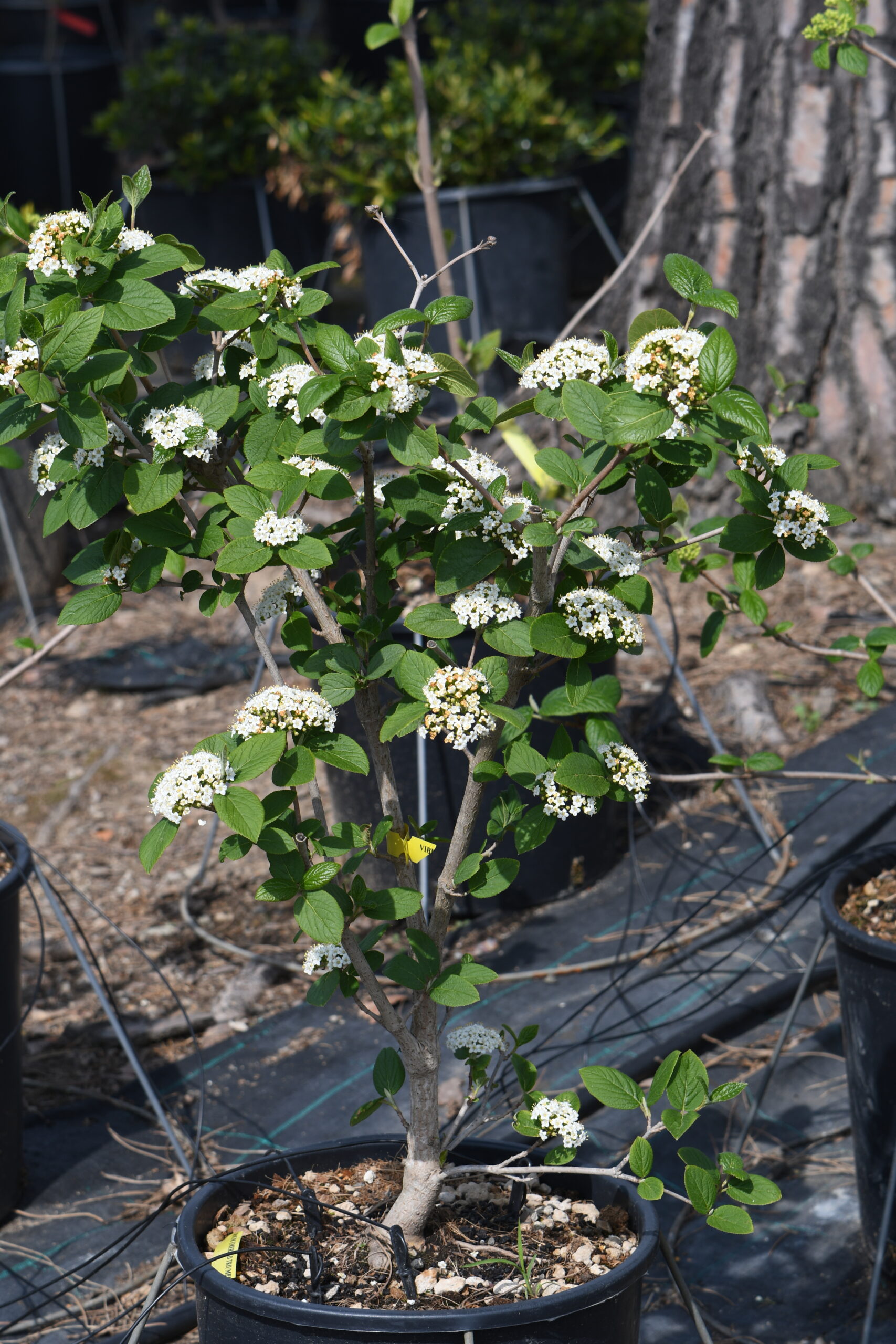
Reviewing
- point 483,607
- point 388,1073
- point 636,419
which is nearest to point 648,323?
point 636,419

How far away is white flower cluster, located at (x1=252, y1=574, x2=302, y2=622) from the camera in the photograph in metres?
1.09

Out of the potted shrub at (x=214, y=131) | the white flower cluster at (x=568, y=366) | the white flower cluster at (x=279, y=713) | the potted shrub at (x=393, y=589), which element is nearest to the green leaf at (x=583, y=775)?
the potted shrub at (x=393, y=589)

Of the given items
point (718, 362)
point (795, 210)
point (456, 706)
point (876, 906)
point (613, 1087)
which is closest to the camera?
point (718, 362)

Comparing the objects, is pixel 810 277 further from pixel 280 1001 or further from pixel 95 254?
pixel 95 254

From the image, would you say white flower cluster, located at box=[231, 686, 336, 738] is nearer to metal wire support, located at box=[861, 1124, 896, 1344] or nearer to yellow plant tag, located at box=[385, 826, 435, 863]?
yellow plant tag, located at box=[385, 826, 435, 863]

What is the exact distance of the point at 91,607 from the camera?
1.06 m

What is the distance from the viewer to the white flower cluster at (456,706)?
0.96m

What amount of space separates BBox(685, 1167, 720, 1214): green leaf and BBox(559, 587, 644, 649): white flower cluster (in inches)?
17.5

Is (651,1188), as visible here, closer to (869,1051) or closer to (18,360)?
(869,1051)

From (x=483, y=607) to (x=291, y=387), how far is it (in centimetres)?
24

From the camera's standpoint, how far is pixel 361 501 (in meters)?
1.11

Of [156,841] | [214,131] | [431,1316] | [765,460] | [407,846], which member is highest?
[214,131]

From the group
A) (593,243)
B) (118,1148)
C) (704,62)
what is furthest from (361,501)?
(593,243)

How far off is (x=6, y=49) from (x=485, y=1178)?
668 centimetres
